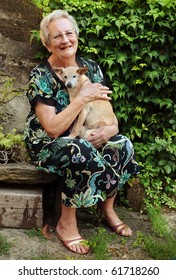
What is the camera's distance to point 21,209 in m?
4.22

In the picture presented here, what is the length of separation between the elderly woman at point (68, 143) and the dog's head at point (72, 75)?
85 mm

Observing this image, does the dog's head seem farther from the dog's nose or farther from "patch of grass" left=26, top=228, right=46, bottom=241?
"patch of grass" left=26, top=228, right=46, bottom=241

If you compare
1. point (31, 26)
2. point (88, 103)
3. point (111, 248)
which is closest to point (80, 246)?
point (111, 248)

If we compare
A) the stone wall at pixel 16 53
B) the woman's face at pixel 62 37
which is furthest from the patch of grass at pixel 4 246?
the woman's face at pixel 62 37

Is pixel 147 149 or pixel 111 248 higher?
pixel 147 149

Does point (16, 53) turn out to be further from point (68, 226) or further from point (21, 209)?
point (68, 226)

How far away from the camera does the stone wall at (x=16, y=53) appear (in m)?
5.04

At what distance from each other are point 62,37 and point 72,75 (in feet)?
1.17

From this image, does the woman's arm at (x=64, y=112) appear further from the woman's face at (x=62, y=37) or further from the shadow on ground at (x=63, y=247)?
the shadow on ground at (x=63, y=247)

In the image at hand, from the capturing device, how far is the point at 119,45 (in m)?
4.89

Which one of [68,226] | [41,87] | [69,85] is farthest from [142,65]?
[68,226]

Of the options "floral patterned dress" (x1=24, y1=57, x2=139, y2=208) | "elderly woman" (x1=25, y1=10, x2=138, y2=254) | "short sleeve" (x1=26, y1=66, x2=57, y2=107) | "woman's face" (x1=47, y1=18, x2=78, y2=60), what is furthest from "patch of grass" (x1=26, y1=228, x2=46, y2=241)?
"woman's face" (x1=47, y1=18, x2=78, y2=60)
